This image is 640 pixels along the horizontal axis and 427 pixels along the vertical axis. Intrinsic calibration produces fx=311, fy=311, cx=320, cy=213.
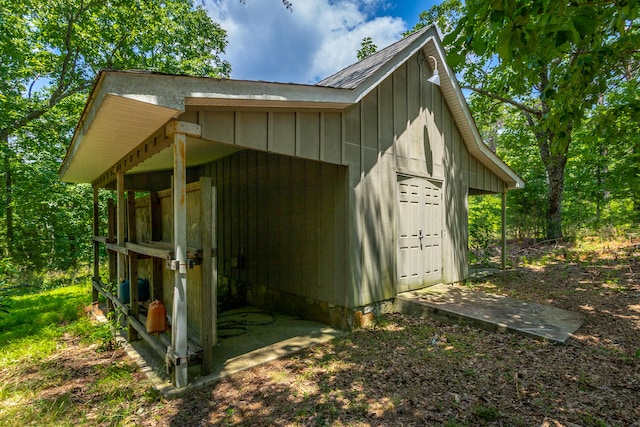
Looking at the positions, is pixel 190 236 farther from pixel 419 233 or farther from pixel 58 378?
pixel 419 233

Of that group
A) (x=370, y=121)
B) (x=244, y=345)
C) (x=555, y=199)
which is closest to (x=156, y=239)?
(x=244, y=345)

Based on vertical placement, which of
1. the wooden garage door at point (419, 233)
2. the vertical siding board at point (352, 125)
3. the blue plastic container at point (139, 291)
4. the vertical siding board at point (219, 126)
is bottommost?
the blue plastic container at point (139, 291)

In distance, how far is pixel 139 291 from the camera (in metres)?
4.72

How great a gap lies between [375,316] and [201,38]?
49.7ft

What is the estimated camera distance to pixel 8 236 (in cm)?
1162

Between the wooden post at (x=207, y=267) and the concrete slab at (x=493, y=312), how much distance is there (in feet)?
9.80

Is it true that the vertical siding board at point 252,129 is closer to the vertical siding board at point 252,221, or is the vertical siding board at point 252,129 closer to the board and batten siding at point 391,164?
the board and batten siding at point 391,164

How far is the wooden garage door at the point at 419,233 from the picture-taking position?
518 cm

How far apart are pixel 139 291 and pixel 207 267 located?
236 cm

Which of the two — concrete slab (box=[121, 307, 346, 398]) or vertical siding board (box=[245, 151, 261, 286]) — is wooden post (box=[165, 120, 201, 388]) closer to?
concrete slab (box=[121, 307, 346, 398])

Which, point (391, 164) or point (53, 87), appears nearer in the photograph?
point (391, 164)

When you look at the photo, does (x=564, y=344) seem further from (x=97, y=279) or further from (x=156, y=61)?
(x=156, y=61)

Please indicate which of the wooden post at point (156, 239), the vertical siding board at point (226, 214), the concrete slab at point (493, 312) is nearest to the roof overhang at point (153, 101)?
the wooden post at point (156, 239)

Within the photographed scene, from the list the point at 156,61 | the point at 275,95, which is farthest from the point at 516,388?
the point at 156,61
